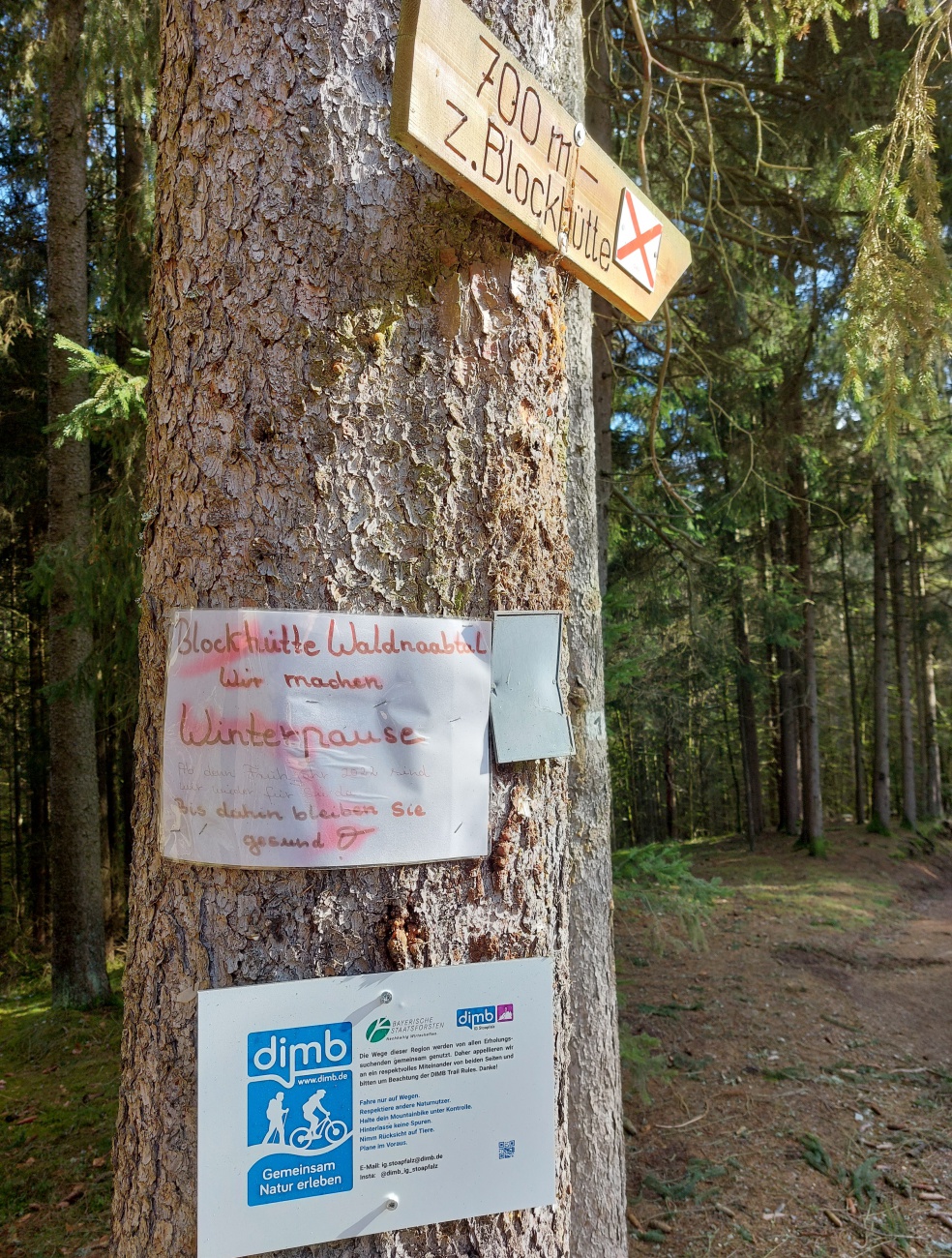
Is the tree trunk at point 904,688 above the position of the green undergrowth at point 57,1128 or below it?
above

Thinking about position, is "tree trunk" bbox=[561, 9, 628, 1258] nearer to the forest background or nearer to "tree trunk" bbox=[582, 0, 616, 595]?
the forest background

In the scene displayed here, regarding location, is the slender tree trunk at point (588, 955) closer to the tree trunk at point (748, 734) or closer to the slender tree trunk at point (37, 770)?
the slender tree trunk at point (37, 770)

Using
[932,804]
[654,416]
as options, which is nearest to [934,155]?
[654,416]

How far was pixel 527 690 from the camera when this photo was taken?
1.14m

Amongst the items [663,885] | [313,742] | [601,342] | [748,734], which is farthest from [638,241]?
[748,734]

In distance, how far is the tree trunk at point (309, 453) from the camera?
101 centimetres

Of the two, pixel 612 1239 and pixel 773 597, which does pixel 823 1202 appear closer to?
pixel 612 1239

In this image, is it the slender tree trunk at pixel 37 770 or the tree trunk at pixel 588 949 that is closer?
the tree trunk at pixel 588 949

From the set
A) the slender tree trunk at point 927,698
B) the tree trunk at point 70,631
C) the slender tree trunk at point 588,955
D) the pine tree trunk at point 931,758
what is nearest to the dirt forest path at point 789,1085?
the slender tree trunk at point 588,955

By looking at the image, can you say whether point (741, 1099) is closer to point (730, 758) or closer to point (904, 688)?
point (904, 688)

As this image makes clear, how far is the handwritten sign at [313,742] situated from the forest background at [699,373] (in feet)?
5.26

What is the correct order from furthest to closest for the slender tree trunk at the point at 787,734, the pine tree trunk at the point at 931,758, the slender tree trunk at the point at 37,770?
the pine tree trunk at the point at 931,758, the slender tree trunk at the point at 787,734, the slender tree trunk at the point at 37,770

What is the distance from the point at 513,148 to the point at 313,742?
774mm

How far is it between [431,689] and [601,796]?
5.97ft
